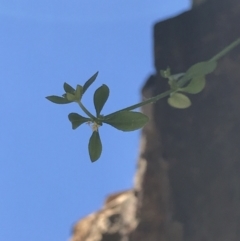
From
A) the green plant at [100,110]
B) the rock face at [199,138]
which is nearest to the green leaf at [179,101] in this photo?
the green plant at [100,110]

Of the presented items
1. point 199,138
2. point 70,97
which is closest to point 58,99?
point 70,97

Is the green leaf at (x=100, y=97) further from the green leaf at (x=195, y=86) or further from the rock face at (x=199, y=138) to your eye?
the rock face at (x=199, y=138)

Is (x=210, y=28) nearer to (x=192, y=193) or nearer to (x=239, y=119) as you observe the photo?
(x=239, y=119)

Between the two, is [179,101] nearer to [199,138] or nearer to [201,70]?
[201,70]

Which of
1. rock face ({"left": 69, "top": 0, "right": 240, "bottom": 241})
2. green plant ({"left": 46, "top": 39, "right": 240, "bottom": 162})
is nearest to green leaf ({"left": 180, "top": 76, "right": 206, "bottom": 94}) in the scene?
green plant ({"left": 46, "top": 39, "right": 240, "bottom": 162})

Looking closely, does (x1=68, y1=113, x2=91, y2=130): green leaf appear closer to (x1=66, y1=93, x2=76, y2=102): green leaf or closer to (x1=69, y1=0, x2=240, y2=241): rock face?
(x1=66, y1=93, x2=76, y2=102): green leaf

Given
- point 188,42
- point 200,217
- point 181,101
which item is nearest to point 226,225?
point 200,217
